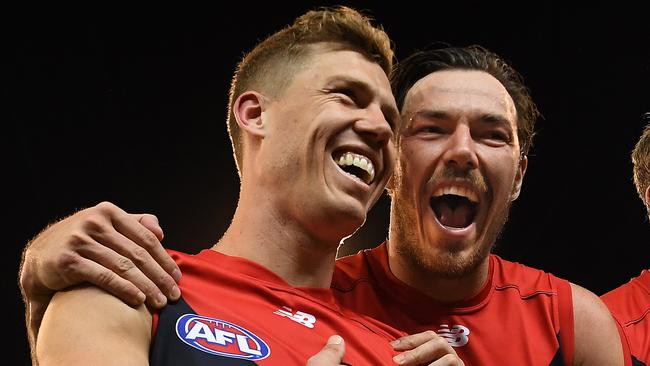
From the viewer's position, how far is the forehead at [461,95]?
204 cm

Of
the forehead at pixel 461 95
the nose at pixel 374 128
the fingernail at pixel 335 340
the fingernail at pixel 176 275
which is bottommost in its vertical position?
the fingernail at pixel 335 340

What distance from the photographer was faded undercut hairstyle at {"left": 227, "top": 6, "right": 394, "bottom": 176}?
5.45 feet

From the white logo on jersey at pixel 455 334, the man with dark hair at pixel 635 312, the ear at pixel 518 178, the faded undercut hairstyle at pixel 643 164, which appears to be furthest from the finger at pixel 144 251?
the faded undercut hairstyle at pixel 643 164

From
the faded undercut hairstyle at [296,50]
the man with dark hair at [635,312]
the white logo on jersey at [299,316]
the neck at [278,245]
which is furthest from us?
the man with dark hair at [635,312]

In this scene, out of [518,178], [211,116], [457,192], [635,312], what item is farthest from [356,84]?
[211,116]

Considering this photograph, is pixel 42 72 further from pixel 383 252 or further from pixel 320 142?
pixel 320 142

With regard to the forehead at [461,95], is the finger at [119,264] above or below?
below

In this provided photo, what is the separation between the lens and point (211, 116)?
4.59m

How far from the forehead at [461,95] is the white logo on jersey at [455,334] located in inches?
21.3

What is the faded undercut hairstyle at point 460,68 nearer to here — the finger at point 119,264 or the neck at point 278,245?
the neck at point 278,245

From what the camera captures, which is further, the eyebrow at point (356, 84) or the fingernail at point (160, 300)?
the eyebrow at point (356, 84)

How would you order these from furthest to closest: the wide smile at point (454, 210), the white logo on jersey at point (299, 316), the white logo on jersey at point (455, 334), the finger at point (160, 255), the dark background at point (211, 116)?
1. the dark background at point (211, 116)
2. the wide smile at point (454, 210)
3. the white logo on jersey at point (455, 334)
4. the white logo on jersey at point (299, 316)
5. the finger at point (160, 255)

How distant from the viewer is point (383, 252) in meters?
2.18

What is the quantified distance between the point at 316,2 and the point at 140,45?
1026mm
